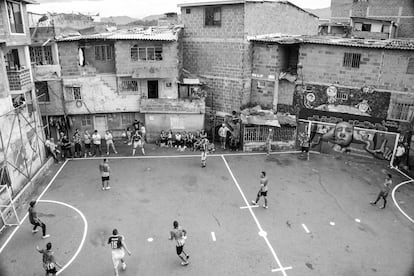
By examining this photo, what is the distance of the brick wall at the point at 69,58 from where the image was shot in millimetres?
22219

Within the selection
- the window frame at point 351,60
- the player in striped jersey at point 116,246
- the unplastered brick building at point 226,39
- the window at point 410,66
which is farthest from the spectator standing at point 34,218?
the window at point 410,66

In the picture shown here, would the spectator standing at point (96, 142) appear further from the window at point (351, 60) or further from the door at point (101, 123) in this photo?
the window at point (351, 60)

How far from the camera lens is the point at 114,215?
15086 mm

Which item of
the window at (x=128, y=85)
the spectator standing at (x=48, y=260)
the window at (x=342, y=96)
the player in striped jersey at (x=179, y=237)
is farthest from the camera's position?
the window at (x=128, y=85)

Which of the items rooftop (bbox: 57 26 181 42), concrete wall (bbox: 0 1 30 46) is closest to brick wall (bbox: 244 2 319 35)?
rooftop (bbox: 57 26 181 42)

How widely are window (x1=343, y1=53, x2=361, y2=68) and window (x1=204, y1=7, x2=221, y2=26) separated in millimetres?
9154

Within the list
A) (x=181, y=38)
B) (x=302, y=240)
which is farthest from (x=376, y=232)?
(x=181, y=38)

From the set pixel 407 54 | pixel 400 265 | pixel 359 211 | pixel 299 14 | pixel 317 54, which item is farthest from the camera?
pixel 299 14

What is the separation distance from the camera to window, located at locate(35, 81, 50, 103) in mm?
22422

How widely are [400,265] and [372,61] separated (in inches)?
508

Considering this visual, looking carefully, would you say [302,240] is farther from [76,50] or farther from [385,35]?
[385,35]

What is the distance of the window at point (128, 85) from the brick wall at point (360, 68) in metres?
12.0

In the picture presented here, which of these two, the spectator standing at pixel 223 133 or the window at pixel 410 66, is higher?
the window at pixel 410 66

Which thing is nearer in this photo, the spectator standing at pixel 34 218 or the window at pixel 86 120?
the spectator standing at pixel 34 218
